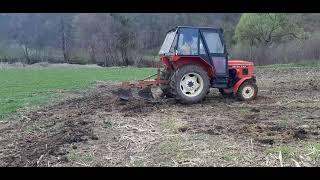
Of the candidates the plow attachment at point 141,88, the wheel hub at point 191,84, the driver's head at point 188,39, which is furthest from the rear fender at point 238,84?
the plow attachment at point 141,88

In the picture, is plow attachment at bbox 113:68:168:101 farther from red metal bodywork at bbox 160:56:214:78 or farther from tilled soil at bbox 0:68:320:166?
red metal bodywork at bbox 160:56:214:78

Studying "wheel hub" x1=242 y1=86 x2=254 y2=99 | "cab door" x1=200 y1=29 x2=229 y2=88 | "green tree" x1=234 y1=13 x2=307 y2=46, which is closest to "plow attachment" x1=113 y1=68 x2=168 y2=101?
"cab door" x1=200 y1=29 x2=229 y2=88

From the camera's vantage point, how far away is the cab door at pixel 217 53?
10938 millimetres

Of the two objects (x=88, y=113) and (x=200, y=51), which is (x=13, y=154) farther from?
(x=200, y=51)

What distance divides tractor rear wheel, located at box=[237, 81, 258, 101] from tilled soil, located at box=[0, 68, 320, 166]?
0.18 metres

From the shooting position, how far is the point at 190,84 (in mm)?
10797

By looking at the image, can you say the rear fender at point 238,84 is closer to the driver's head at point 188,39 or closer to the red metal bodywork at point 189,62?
the red metal bodywork at point 189,62

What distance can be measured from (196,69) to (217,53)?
0.77 meters

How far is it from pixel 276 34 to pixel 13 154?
43.2 m

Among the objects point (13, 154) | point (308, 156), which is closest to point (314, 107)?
point (308, 156)

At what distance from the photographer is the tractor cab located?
10.8 metres

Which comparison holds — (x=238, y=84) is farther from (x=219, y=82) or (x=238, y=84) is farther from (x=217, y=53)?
(x=217, y=53)

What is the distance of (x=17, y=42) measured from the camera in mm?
52250

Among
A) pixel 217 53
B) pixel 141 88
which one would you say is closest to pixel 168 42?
pixel 217 53
